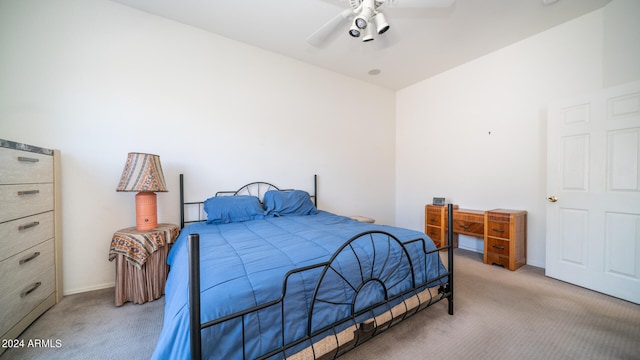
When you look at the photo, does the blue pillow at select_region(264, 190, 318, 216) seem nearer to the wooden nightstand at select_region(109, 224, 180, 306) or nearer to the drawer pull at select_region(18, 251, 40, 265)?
the wooden nightstand at select_region(109, 224, 180, 306)

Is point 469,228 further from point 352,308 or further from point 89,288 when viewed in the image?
point 89,288

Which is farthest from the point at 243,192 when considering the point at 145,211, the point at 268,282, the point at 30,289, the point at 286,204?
the point at 268,282

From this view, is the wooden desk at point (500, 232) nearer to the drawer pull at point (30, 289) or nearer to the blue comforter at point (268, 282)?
the blue comforter at point (268, 282)

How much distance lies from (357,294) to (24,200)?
2369 mm

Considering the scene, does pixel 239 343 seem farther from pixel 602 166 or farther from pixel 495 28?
pixel 495 28

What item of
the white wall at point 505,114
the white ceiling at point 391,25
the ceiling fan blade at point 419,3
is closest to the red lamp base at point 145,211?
the white ceiling at point 391,25

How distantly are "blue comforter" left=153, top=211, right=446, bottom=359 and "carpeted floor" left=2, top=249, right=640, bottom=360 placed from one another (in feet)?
1.19

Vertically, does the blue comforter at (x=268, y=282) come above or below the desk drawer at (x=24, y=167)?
below

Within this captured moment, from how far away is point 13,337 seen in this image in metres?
1.47

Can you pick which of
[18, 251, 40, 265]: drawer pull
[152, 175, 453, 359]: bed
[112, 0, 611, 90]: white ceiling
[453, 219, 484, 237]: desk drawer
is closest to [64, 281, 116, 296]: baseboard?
[18, 251, 40, 265]: drawer pull

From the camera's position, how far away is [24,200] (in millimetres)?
1608

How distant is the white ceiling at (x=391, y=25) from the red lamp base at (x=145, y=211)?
1.93 metres

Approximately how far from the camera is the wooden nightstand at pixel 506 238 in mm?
2717

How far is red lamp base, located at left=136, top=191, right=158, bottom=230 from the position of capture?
2.11m
